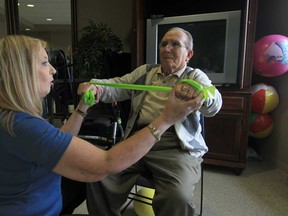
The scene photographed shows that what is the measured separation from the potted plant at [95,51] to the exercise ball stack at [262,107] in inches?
62.9

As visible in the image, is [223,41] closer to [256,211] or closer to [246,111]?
[246,111]

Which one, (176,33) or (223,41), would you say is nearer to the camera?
(176,33)

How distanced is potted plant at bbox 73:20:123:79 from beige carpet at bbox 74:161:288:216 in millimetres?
1510

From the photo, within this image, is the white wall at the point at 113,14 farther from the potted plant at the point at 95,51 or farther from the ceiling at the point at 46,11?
the potted plant at the point at 95,51

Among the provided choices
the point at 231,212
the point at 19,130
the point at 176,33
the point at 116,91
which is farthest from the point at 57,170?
the point at 231,212

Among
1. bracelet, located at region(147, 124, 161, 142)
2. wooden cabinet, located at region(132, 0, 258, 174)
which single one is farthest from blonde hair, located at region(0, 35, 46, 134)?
wooden cabinet, located at region(132, 0, 258, 174)

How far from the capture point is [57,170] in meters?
0.63

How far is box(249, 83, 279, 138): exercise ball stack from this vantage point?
7.40 feet

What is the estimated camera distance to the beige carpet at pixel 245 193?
166 cm

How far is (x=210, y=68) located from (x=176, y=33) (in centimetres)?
95

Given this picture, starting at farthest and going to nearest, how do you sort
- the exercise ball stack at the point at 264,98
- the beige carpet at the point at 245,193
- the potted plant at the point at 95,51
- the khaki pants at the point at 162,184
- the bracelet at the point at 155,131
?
the potted plant at the point at 95,51 → the exercise ball stack at the point at 264,98 → the beige carpet at the point at 245,193 → the khaki pants at the point at 162,184 → the bracelet at the point at 155,131

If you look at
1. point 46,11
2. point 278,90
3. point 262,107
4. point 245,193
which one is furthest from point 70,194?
point 46,11

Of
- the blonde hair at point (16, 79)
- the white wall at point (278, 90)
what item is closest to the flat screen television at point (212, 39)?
the white wall at point (278, 90)

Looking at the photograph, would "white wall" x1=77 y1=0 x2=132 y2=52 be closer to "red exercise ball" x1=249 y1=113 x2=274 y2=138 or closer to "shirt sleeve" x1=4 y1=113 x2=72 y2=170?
"red exercise ball" x1=249 y1=113 x2=274 y2=138
